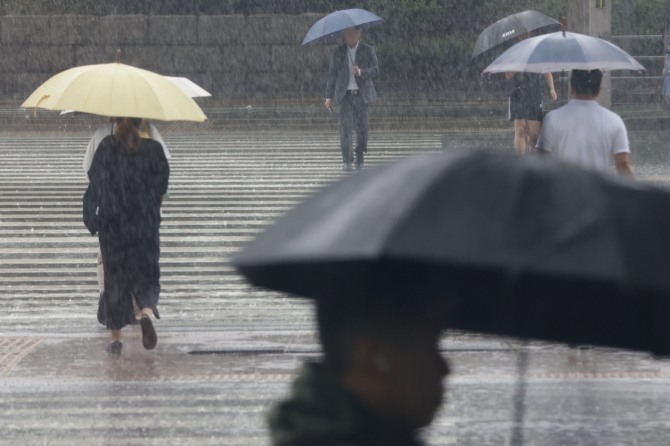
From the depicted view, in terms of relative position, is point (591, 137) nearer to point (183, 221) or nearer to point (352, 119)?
point (183, 221)

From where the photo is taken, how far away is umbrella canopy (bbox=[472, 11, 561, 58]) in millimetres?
16062

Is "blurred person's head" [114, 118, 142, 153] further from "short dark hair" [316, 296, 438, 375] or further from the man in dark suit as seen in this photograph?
the man in dark suit

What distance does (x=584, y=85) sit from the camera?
7.96 metres

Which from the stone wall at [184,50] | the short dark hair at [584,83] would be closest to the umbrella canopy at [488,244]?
the short dark hair at [584,83]

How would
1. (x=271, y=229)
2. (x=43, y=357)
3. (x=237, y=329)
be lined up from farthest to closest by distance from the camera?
(x=237, y=329) < (x=43, y=357) < (x=271, y=229)

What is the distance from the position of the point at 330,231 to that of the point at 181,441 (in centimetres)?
446

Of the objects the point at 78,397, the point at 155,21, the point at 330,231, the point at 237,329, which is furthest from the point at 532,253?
the point at 155,21

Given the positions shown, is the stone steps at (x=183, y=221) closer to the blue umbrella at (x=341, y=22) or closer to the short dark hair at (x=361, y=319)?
the blue umbrella at (x=341, y=22)

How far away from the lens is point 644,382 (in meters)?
7.70

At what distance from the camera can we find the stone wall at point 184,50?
99.6 ft

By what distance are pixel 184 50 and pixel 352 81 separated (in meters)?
15.5

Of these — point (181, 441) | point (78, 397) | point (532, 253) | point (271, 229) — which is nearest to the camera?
point (532, 253)

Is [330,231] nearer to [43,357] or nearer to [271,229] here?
[271,229]

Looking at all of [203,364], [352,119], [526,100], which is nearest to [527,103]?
[526,100]
